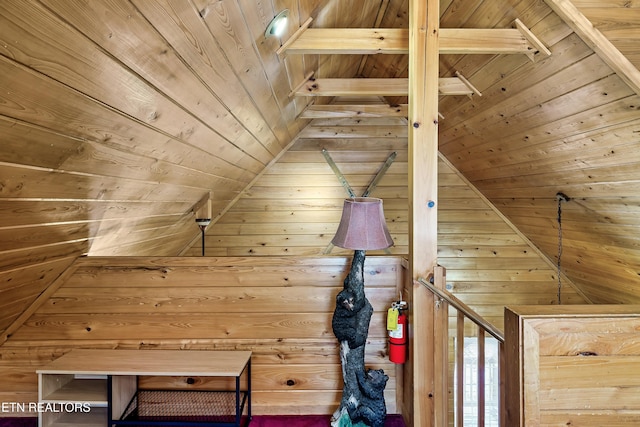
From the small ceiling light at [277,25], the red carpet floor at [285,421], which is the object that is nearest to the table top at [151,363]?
the red carpet floor at [285,421]

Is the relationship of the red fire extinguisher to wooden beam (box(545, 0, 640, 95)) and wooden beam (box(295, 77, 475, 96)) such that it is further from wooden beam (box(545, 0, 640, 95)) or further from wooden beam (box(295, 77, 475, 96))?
wooden beam (box(295, 77, 475, 96))

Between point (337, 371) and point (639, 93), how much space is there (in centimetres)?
212

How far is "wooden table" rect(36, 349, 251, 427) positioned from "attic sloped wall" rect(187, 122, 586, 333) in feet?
7.49

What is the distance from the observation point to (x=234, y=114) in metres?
Result: 2.02

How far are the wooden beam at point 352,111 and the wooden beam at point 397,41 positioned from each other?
1506 mm

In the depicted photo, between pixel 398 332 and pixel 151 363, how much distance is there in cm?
136

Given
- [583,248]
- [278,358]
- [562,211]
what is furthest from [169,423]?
[583,248]

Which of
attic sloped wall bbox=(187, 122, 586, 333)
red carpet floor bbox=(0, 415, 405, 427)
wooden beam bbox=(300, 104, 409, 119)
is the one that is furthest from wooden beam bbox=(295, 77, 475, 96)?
red carpet floor bbox=(0, 415, 405, 427)

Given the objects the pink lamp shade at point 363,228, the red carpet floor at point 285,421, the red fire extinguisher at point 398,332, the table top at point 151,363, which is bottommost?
the red carpet floor at point 285,421

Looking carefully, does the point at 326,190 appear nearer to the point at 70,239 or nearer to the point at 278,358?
the point at 278,358

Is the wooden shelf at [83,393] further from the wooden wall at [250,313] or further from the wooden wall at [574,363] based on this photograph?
the wooden wall at [574,363]

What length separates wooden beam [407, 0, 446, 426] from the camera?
1886mm

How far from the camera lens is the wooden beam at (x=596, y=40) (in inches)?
64.0

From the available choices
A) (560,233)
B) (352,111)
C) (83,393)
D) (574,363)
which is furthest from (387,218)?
(574,363)
